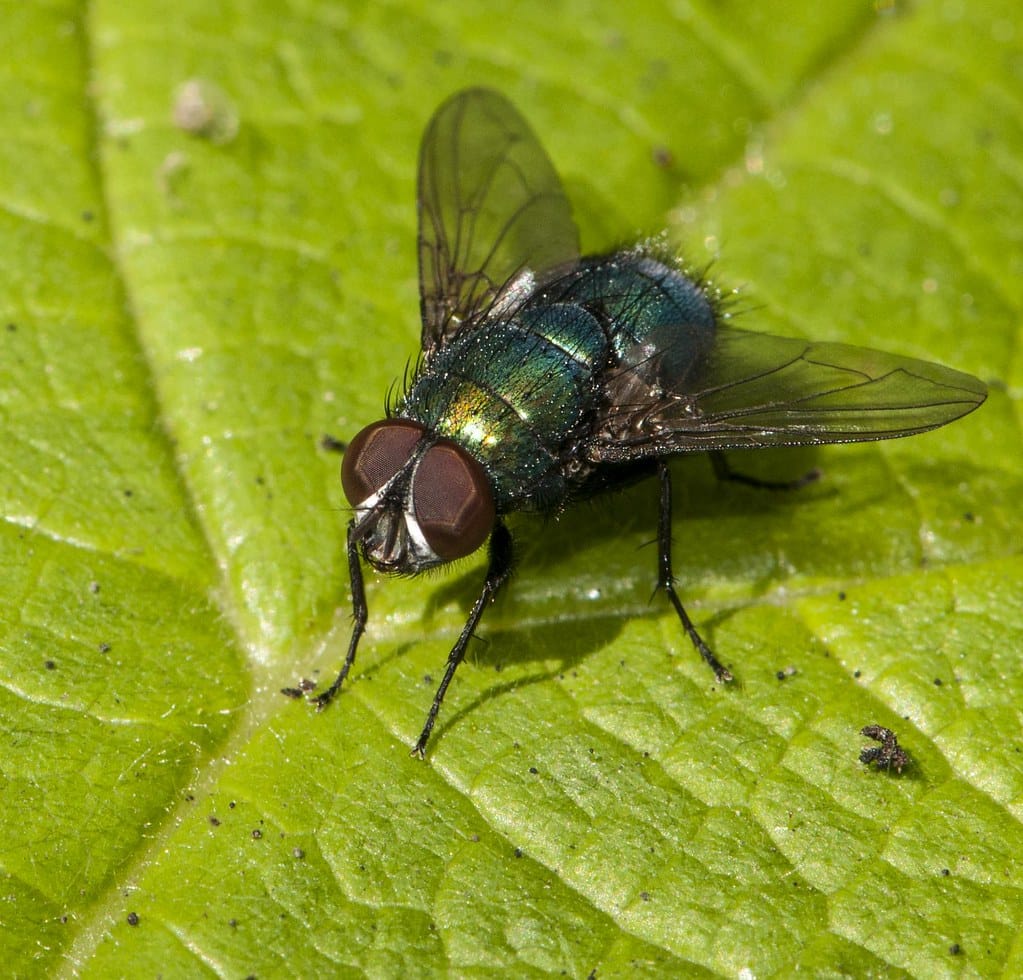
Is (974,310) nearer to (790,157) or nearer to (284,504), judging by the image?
(790,157)

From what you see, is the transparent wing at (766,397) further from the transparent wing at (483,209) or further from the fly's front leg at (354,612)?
the fly's front leg at (354,612)

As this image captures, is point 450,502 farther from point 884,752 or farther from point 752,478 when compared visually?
point 884,752

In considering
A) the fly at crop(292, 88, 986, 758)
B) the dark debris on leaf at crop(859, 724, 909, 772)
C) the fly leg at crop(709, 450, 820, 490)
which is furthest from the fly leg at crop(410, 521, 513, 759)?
the dark debris on leaf at crop(859, 724, 909, 772)

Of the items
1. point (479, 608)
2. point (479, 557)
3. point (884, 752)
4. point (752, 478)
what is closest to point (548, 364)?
point (479, 557)

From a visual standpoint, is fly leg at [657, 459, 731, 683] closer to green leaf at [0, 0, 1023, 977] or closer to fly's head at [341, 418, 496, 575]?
green leaf at [0, 0, 1023, 977]

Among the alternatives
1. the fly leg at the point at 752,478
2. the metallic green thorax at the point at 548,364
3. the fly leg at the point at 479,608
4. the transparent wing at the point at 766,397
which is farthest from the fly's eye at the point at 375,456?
the fly leg at the point at 752,478
